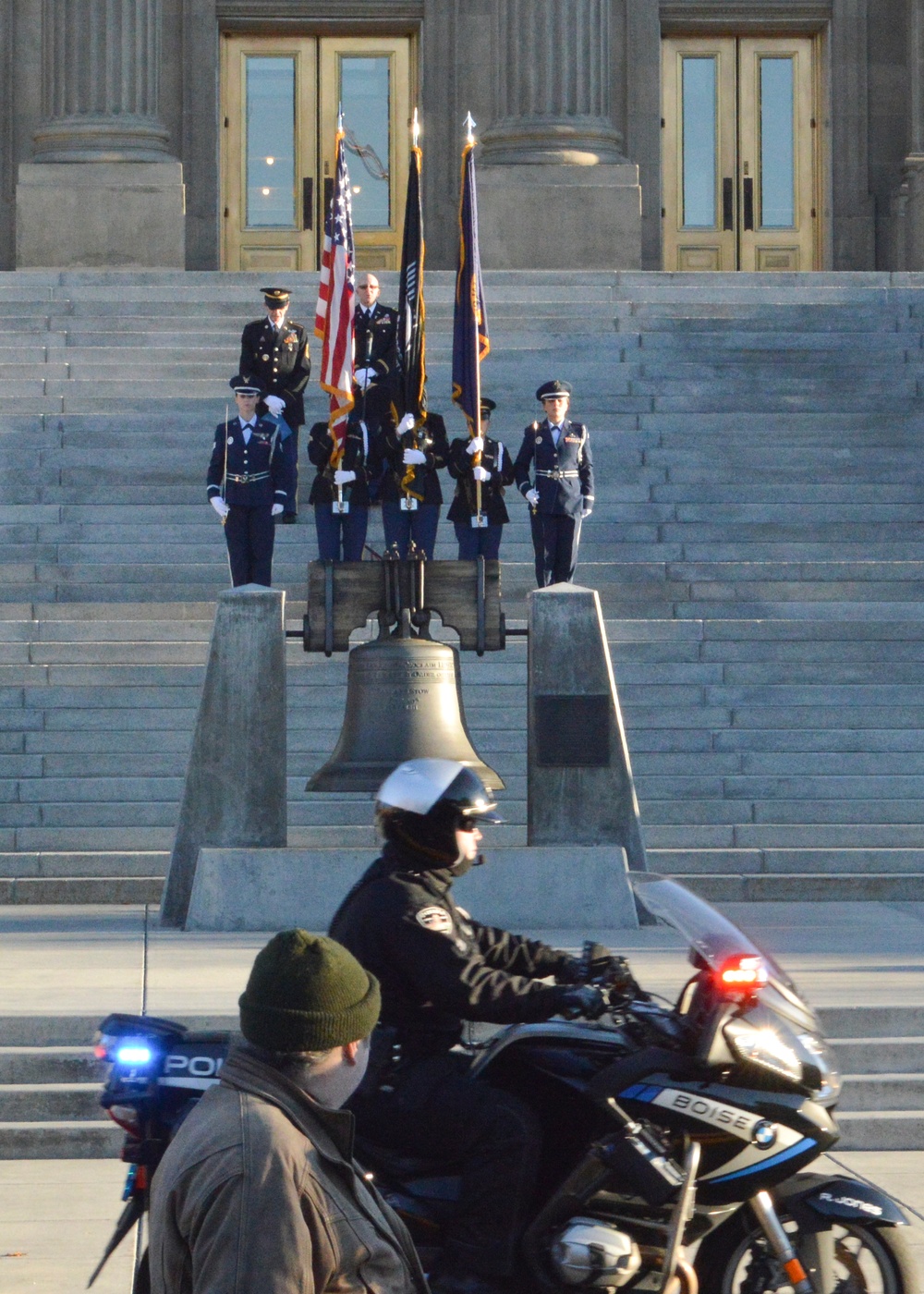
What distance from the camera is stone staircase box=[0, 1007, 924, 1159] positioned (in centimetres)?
734

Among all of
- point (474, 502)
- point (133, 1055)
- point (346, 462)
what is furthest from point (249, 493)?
point (133, 1055)

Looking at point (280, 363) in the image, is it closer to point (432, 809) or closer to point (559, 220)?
point (559, 220)

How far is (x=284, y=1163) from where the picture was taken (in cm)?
279

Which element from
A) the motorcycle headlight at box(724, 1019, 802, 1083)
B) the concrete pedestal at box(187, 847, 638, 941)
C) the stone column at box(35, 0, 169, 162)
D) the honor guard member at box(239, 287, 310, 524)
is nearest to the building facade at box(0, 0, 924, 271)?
the stone column at box(35, 0, 169, 162)

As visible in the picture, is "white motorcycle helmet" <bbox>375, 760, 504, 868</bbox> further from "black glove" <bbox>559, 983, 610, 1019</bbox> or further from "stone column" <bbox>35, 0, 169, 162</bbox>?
"stone column" <bbox>35, 0, 169, 162</bbox>

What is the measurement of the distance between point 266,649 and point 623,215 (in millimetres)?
13491

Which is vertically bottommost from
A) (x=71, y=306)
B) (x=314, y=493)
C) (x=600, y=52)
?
(x=314, y=493)

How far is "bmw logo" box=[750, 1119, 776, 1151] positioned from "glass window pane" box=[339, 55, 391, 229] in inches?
927

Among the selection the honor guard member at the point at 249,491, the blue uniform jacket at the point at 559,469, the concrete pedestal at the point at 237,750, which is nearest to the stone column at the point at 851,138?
the blue uniform jacket at the point at 559,469

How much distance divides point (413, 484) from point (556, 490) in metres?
1.10

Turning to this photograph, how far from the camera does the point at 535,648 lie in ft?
34.8

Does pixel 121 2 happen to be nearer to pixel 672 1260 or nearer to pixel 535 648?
pixel 535 648

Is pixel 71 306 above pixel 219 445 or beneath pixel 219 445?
above

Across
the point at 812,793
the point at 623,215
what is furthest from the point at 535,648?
the point at 623,215
